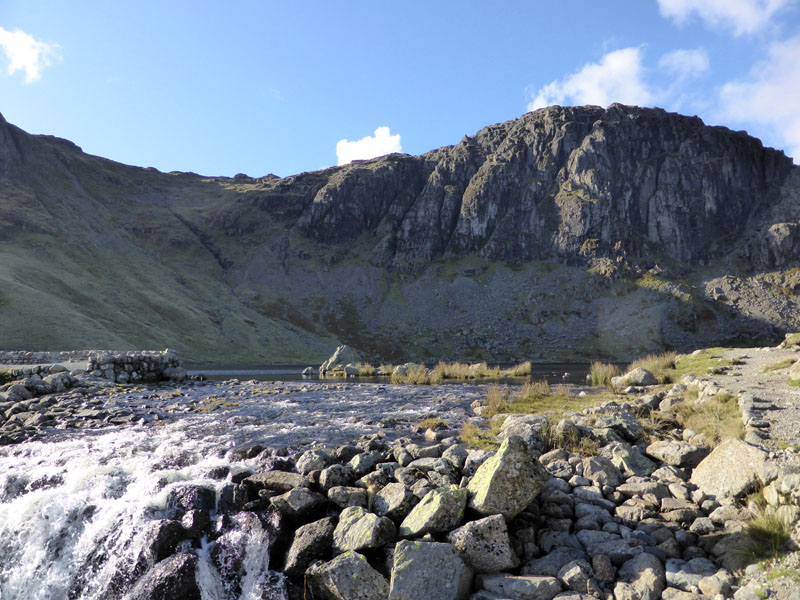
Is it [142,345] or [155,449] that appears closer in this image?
[155,449]

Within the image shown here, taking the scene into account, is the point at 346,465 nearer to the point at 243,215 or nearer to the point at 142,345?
the point at 142,345

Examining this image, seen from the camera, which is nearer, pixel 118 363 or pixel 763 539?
pixel 763 539

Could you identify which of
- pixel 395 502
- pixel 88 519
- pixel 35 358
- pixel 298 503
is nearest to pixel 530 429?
pixel 395 502

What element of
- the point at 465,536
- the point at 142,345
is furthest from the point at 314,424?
the point at 142,345

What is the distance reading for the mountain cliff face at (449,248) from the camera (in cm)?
8819

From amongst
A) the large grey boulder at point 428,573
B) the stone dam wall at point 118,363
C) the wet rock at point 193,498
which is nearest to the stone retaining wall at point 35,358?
the stone dam wall at point 118,363

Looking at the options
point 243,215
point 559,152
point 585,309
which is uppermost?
point 559,152

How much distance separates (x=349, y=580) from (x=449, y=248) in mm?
131352

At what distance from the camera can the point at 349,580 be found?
269 inches

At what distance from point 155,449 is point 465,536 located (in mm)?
10170

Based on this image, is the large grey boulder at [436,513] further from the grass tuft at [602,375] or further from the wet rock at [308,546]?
the grass tuft at [602,375]

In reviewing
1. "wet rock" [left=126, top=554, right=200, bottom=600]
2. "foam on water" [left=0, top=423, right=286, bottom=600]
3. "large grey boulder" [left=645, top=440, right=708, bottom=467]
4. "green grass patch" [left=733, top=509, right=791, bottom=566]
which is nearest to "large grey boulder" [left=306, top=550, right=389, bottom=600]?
"foam on water" [left=0, top=423, right=286, bottom=600]

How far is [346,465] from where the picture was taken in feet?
34.7

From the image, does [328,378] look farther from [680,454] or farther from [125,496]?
[680,454]
